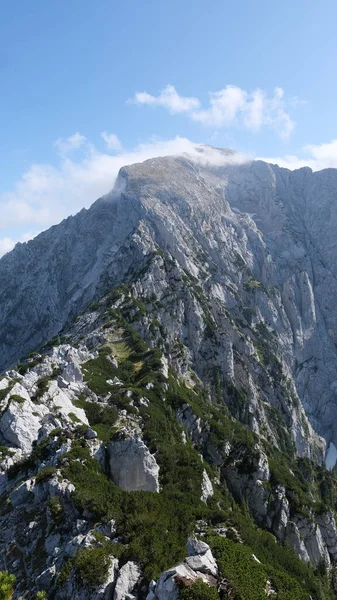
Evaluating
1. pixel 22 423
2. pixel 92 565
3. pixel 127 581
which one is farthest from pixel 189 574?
pixel 22 423

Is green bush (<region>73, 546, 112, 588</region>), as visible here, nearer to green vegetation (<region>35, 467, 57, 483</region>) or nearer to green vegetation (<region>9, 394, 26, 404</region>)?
green vegetation (<region>35, 467, 57, 483</region>)

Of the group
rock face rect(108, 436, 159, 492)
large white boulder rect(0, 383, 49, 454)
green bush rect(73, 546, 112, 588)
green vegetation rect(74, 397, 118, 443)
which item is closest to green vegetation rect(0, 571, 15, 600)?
green bush rect(73, 546, 112, 588)

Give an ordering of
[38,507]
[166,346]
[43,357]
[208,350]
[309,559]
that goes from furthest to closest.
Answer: [208,350], [166,346], [43,357], [309,559], [38,507]

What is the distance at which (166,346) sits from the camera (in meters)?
144

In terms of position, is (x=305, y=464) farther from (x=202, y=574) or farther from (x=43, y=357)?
(x=202, y=574)

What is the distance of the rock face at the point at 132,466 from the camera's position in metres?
59.1

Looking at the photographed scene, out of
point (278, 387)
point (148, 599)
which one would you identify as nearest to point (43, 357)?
point (148, 599)

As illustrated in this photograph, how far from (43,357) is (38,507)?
60.9 m

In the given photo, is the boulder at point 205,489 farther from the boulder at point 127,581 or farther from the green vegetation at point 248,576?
the boulder at point 127,581

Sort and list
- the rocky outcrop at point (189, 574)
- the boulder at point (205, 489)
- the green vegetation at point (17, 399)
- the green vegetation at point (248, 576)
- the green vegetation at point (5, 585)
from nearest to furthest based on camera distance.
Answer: the rocky outcrop at point (189, 574) < the green vegetation at point (248, 576) < the green vegetation at point (5, 585) < the boulder at point (205, 489) < the green vegetation at point (17, 399)

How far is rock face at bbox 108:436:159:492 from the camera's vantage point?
59.1m

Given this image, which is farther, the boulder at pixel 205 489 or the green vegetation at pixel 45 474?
the boulder at pixel 205 489

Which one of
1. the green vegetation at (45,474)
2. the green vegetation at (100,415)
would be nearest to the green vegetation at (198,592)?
the green vegetation at (45,474)

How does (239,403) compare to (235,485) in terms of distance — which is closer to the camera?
(235,485)
